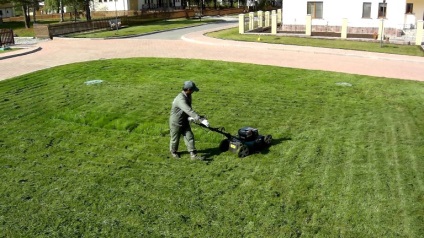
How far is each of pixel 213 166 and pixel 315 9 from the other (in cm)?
2737

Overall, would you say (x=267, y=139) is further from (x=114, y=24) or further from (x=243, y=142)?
(x=114, y=24)

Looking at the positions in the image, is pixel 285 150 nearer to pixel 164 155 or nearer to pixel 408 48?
pixel 164 155

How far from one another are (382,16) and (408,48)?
717cm

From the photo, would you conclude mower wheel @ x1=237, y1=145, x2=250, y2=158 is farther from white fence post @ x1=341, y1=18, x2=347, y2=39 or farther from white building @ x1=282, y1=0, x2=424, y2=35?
white building @ x1=282, y1=0, x2=424, y2=35

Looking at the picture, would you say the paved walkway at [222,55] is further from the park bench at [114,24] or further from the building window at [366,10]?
the building window at [366,10]

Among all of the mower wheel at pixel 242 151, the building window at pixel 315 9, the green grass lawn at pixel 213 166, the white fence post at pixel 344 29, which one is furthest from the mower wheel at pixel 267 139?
the building window at pixel 315 9

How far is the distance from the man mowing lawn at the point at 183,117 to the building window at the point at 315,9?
88.1ft

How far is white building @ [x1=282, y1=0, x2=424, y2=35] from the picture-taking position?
29172 mm

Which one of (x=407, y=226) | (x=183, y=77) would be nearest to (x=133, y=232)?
(x=407, y=226)

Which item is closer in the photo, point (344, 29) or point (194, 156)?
point (194, 156)

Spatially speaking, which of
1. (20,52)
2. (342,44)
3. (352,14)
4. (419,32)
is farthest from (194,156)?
(352,14)

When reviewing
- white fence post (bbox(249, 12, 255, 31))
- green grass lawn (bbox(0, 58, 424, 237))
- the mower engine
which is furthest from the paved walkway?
the mower engine

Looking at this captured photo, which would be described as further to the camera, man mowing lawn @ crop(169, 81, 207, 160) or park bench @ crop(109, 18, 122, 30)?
park bench @ crop(109, 18, 122, 30)

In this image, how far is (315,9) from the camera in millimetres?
31859
